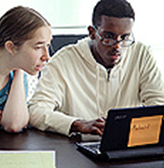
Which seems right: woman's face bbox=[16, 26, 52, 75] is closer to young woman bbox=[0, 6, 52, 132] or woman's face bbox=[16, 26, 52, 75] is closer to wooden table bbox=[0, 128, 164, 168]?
young woman bbox=[0, 6, 52, 132]

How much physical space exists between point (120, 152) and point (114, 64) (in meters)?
0.74

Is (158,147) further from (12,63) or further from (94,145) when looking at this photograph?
(12,63)

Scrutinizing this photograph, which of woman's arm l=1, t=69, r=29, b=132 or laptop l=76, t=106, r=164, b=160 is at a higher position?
laptop l=76, t=106, r=164, b=160

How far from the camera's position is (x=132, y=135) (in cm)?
115

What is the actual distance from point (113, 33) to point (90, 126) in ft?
1.59

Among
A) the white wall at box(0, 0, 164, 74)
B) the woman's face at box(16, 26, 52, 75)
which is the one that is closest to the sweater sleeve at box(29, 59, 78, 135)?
the woman's face at box(16, 26, 52, 75)

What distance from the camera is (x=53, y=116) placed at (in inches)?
60.3

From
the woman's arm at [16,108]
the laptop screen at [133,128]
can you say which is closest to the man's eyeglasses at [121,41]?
the woman's arm at [16,108]

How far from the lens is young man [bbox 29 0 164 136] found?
1676mm

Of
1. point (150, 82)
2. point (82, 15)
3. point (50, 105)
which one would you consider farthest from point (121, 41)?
point (82, 15)

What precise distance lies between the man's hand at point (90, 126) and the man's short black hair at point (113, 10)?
540 mm

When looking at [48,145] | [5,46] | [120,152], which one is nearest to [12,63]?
[5,46]

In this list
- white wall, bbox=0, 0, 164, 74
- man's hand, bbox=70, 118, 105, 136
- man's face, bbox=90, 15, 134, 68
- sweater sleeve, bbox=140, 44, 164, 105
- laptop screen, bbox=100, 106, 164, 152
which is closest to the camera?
laptop screen, bbox=100, 106, 164, 152

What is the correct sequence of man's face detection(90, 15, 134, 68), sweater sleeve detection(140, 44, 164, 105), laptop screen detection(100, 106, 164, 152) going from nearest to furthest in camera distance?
laptop screen detection(100, 106, 164, 152) → man's face detection(90, 15, 134, 68) → sweater sleeve detection(140, 44, 164, 105)
